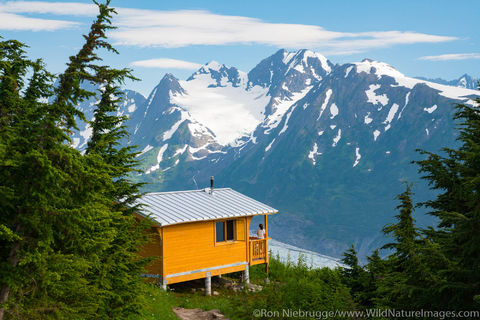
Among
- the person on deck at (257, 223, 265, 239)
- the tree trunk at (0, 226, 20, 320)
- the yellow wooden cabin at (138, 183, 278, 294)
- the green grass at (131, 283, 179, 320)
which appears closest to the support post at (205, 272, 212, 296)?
the yellow wooden cabin at (138, 183, 278, 294)

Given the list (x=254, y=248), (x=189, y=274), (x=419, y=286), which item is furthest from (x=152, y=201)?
(x=419, y=286)

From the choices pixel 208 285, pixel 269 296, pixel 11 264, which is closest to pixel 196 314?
pixel 208 285

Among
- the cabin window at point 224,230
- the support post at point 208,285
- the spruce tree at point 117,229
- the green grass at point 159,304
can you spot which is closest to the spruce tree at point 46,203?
the spruce tree at point 117,229

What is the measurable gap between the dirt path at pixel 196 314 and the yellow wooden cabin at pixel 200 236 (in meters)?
2.31

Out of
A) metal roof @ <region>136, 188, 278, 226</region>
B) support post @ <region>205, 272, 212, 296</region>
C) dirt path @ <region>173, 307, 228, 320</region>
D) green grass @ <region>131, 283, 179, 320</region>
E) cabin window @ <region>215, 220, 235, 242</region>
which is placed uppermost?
metal roof @ <region>136, 188, 278, 226</region>

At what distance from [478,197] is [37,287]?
23.3 ft

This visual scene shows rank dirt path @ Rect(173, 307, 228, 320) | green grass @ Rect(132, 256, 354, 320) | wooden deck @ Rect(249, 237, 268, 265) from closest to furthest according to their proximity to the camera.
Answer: green grass @ Rect(132, 256, 354, 320) → dirt path @ Rect(173, 307, 228, 320) → wooden deck @ Rect(249, 237, 268, 265)

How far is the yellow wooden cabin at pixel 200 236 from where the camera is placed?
858 inches

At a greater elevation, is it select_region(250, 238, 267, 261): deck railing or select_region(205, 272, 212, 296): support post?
select_region(250, 238, 267, 261): deck railing

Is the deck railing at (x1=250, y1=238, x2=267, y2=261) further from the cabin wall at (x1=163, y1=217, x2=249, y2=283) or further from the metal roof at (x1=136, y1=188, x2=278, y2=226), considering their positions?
the metal roof at (x1=136, y1=188, x2=278, y2=226)

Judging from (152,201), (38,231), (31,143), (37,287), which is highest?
(152,201)

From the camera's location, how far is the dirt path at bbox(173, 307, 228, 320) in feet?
61.2

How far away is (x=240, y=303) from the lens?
8.66m

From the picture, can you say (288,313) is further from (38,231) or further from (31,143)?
(31,143)
